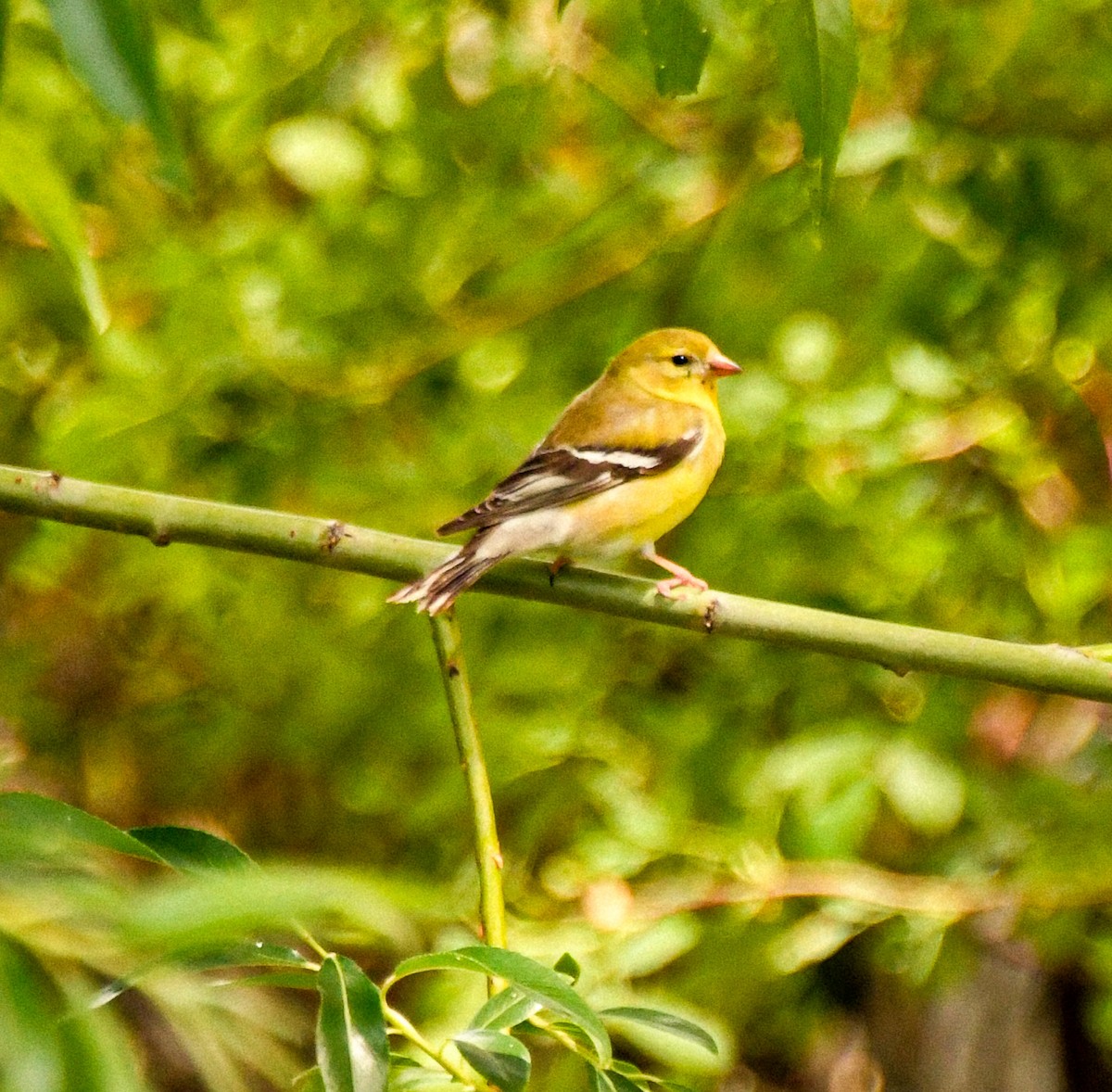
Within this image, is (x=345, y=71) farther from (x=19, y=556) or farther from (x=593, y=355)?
(x=19, y=556)

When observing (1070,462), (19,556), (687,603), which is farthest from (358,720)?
(1070,462)

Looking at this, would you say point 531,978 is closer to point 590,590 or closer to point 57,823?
point 57,823

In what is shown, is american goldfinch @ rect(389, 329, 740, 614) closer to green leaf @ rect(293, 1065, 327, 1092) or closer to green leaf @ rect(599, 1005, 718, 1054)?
green leaf @ rect(599, 1005, 718, 1054)

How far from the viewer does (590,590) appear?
170 centimetres

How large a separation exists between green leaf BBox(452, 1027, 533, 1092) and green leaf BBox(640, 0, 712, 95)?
32.2 inches

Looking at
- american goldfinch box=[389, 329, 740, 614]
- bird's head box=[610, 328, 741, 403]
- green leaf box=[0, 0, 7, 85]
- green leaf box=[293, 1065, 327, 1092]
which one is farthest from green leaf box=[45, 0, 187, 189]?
bird's head box=[610, 328, 741, 403]

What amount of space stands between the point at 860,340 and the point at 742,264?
282 mm

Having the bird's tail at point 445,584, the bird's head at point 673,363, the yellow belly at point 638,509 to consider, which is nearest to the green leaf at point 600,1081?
the bird's tail at point 445,584

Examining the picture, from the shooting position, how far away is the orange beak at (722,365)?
9.34ft

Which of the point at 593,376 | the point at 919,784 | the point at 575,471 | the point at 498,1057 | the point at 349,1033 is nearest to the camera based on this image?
the point at 349,1033

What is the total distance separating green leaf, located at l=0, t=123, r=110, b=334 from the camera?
1.11 meters

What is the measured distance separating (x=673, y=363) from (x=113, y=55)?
213 cm

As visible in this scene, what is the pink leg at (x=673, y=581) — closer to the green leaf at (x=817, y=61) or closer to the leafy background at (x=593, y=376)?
the leafy background at (x=593, y=376)

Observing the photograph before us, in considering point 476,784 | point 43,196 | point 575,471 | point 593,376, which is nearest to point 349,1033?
point 476,784
